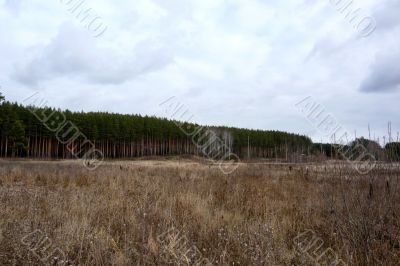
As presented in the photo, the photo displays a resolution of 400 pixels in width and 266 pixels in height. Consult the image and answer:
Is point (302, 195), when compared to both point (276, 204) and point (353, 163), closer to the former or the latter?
point (276, 204)

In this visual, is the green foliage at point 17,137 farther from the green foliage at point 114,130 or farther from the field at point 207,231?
the field at point 207,231

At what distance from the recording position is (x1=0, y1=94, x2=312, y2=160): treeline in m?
55.7

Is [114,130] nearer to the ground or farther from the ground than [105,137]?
farther from the ground

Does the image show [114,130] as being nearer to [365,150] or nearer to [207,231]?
[207,231]

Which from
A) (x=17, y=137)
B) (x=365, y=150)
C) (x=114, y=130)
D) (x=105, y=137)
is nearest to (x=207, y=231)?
(x=365, y=150)

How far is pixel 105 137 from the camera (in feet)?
231

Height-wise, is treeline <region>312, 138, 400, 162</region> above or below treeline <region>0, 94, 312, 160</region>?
below

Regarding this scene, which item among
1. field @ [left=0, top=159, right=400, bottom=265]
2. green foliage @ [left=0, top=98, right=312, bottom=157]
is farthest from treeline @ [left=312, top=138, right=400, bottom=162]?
green foliage @ [left=0, top=98, right=312, bottom=157]

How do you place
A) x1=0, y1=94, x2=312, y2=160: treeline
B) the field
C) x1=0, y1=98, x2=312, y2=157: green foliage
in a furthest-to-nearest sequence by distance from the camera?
x1=0, y1=94, x2=312, y2=160: treeline < x1=0, y1=98, x2=312, y2=157: green foliage < the field

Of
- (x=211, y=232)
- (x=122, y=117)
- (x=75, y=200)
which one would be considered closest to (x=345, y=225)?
(x=211, y=232)

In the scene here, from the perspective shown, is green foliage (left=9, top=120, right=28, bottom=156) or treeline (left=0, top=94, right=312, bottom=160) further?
treeline (left=0, top=94, right=312, bottom=160)

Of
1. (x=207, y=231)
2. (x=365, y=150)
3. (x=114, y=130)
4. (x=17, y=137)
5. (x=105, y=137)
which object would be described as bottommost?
(x=207, y=231)

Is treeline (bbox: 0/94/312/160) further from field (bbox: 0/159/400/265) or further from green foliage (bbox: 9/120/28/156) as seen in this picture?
field (bbox: 0/159/400/265)

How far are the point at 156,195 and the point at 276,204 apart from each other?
281 cm
